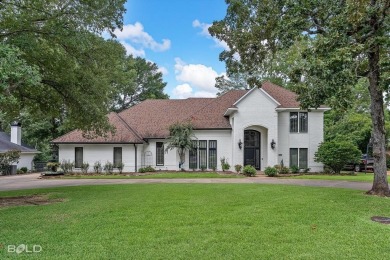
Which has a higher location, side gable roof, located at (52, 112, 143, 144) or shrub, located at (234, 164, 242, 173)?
side gable roof, located at (52, 112, 143, 144)

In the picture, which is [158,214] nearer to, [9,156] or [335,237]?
[335,237]

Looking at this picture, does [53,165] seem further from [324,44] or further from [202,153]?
[324,44]

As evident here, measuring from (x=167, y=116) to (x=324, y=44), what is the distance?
18873 mm

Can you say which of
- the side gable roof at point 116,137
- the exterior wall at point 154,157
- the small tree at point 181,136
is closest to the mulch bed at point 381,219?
the small tree at point 181,136

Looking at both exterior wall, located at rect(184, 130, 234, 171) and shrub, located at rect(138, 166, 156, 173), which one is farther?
exterior wall, located at rect(184, 130, 234, 171)

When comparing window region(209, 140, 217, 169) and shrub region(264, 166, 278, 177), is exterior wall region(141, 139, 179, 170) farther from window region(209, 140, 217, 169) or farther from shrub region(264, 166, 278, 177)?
shrub region(264, 166, 278, 177)

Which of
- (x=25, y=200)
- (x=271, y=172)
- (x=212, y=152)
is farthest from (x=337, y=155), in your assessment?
(x=25, y=200)

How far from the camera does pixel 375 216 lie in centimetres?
818

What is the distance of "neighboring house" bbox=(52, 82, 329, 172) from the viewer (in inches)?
958

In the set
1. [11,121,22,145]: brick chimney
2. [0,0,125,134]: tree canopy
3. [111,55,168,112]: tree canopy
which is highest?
[111,55,168,112]: tree canopy

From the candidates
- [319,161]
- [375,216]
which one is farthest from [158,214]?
[319,161]

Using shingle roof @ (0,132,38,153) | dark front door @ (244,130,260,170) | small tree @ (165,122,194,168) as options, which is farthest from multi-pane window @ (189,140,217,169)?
shingle roof @ (0,132,38,153)

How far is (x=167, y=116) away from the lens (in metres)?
28.3

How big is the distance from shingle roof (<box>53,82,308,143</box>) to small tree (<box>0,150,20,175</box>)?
560 cm
